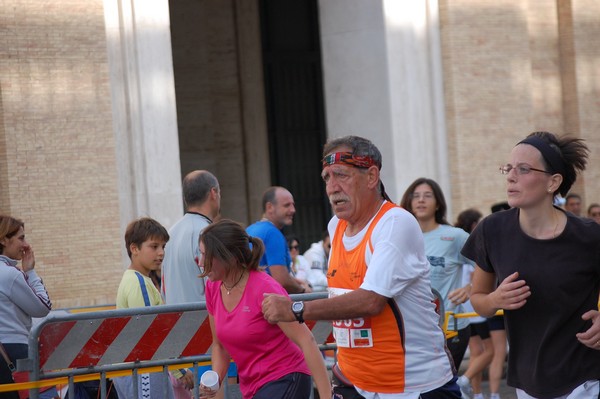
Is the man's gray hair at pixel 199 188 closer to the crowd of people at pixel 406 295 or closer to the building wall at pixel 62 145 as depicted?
the crowd of people at pixel 406 295

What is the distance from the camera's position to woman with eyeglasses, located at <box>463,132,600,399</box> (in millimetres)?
4652

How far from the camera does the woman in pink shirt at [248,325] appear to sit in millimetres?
5328

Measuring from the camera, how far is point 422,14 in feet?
55.3

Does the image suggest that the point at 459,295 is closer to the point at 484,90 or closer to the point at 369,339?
the point at 369,339

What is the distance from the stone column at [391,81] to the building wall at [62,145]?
172 inches

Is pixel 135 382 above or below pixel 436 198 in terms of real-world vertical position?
below

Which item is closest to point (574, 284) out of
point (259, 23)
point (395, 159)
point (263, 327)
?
point (263, 327)

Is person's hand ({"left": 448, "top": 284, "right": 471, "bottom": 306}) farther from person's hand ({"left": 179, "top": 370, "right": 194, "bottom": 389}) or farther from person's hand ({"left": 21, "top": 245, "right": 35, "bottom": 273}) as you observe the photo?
person's hand ({"left": 21, "top": 245, "right": 35, "bottom": 273})

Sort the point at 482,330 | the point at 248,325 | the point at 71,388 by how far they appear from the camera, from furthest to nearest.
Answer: the point at 482,330, the point at 71,388, the point at 248,325

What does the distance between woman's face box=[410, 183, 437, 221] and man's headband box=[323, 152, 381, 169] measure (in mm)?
4516

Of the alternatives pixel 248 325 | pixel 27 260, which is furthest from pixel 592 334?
pixel 27 260

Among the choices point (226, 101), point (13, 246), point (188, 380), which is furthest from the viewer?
point (226, 101)

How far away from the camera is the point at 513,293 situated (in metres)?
4.63

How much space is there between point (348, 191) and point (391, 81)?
1211 centimetres
